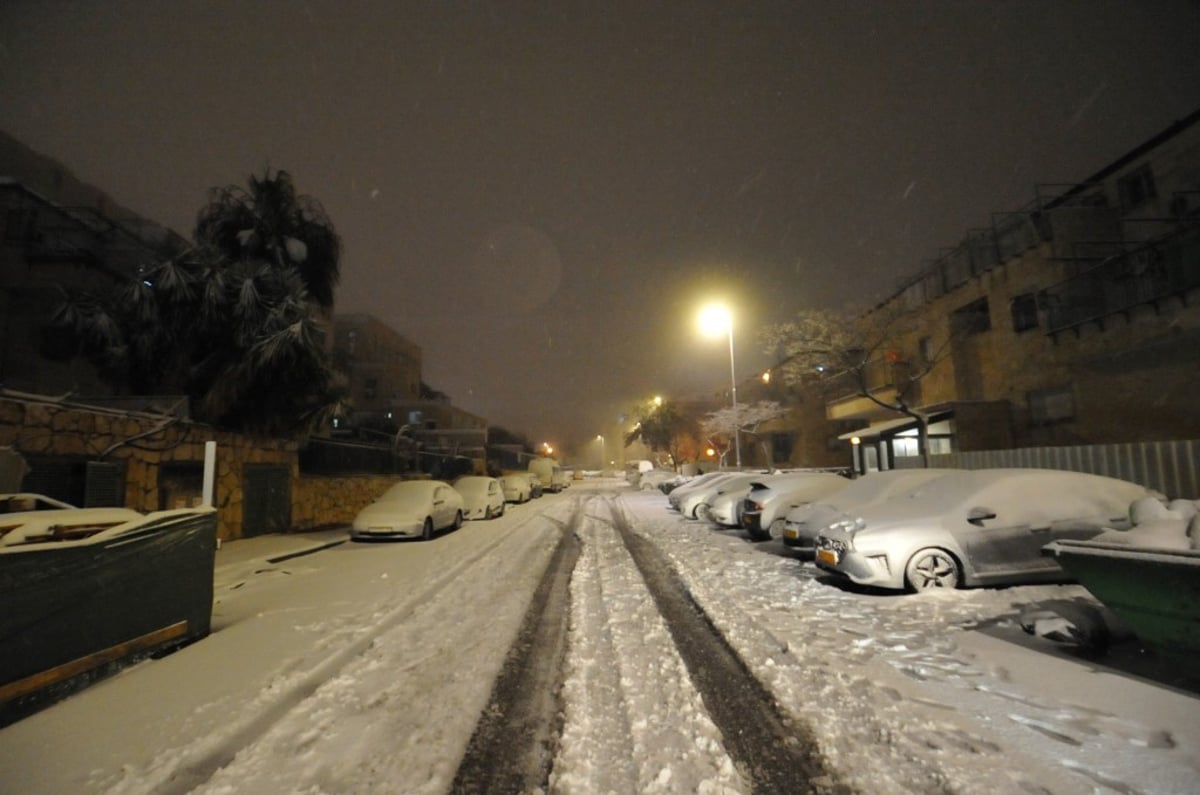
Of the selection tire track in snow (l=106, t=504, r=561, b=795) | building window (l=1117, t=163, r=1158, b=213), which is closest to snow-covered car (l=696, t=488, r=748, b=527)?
tire track in snow (l=106, t=504, r=561, b=795)

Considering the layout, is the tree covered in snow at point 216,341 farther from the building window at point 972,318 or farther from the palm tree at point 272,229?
the building window at point 972,318

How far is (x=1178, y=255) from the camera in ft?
48.6

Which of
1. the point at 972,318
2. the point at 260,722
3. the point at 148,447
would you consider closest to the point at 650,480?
the point at 972,318

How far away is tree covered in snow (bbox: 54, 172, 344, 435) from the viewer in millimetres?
13344

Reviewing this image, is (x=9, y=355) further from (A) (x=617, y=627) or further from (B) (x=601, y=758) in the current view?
(B) (x=601, y=758)

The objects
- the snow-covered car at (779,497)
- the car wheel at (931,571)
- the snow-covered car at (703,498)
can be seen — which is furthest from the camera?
the snow-covered car at (703,498)

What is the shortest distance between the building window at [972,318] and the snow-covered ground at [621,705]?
65.2ft

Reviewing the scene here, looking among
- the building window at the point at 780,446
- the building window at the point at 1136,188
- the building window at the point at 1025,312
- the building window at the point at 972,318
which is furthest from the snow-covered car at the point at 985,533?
the building window at the point at 780,446

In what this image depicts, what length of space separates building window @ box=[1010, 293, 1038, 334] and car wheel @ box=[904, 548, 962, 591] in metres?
17.6

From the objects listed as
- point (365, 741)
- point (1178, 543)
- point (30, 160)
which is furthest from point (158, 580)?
point (30, 160)

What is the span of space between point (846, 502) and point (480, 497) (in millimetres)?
12725

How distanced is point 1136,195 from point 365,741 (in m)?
25.4

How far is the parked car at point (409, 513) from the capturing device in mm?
12508

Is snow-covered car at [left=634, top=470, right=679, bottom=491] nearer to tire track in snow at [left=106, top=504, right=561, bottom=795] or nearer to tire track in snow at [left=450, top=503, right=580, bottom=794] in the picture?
tire track in snow at [left=450, top=503, right=580, bottom=794]
